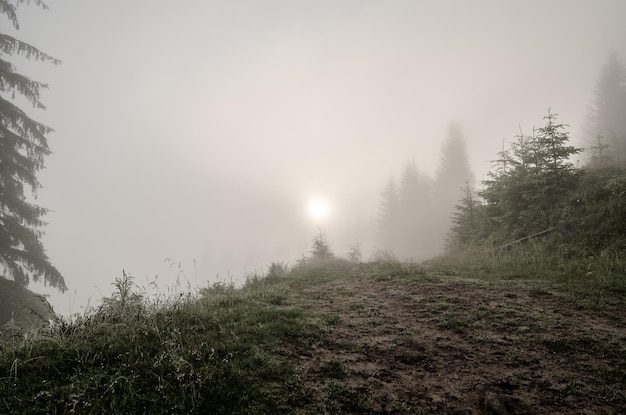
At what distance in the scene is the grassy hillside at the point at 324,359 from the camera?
3.27 m

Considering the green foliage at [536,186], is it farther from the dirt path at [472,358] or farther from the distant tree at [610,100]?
the distant tree at [610,100]

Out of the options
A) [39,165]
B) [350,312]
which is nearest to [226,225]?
[39,165]

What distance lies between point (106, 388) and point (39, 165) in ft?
59.3

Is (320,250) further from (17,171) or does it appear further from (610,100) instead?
(610,100)

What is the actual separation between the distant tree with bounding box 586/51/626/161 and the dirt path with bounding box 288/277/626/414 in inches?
1947

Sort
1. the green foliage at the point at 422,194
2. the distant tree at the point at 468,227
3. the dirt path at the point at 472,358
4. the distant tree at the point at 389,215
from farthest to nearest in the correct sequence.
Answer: the distant tree at the point at 389,215 → the green foliage at the point at 422,194 → the distant tree at the point at 468,227 → the dirt path at the point at 472,358

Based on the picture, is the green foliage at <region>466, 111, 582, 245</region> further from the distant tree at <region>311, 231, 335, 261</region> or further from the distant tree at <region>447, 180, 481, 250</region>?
the distant tree at <region>311, 231, 335, 261</region>

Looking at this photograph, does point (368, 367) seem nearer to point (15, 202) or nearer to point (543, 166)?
point (543, 166)

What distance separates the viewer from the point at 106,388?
3234mm

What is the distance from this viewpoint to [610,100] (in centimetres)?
4131

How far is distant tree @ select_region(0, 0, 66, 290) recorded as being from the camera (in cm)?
1389

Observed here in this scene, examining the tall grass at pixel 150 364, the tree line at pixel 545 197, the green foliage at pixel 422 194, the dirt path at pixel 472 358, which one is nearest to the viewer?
the tall grass at pixel 150 364

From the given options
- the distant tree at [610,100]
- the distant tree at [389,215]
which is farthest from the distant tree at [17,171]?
the distant tree at [610,100]

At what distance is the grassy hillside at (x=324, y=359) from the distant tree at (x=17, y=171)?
1301cm
